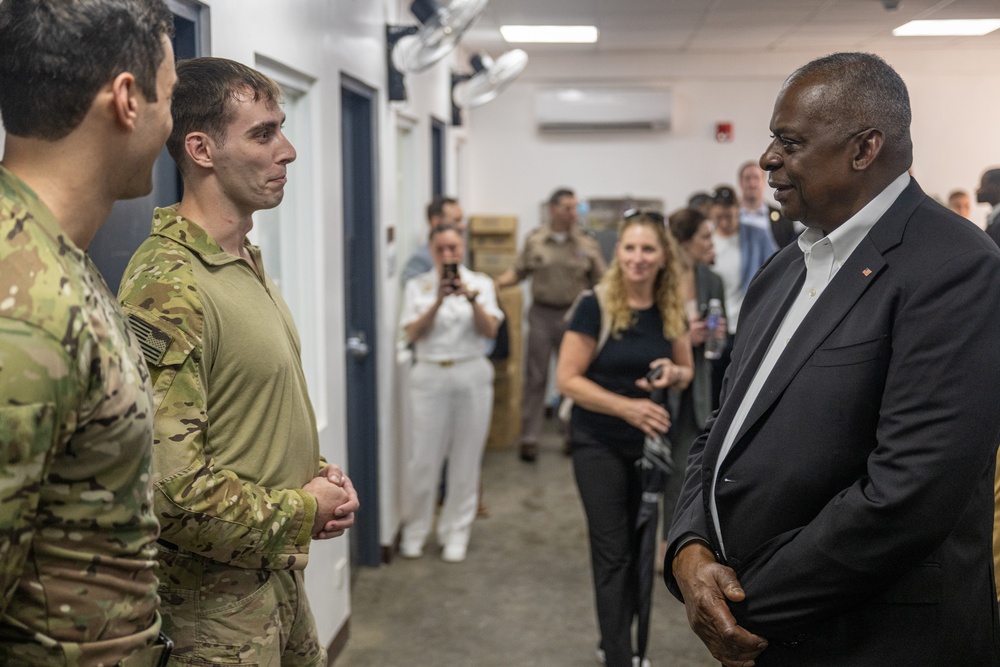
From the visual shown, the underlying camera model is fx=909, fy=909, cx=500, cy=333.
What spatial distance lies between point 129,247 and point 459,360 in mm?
2273

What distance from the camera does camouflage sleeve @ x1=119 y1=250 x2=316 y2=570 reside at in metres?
1.31

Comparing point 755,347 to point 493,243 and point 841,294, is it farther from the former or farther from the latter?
point 493,243

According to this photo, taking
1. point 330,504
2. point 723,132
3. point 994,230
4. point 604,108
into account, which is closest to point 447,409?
point 994,230

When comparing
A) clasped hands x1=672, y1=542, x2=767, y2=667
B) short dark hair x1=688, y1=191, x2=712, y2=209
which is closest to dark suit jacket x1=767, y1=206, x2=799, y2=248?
short dark hair x1=688, y1=191, x2=712, y2=209

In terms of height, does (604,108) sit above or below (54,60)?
above

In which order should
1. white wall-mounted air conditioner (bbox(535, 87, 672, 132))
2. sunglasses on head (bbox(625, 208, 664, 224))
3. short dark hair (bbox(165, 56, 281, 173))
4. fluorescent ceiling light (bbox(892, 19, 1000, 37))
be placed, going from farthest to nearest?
white wall-mounted air conditioner (bbox(535, 87, 672, 132))
fluorescent ceiling light (bbox(892, 19, 1000, 37))
sunglasses on head (bbox(625, 208, 664, 224))
short dark hair (bbox(165, 56, 281, 173))

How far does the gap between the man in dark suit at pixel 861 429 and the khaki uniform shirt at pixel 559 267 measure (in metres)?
4.52

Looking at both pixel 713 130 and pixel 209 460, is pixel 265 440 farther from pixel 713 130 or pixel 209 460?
pixel 713 130

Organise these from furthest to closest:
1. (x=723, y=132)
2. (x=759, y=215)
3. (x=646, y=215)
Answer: (x=723, y=132) → (x=759, y=215) → (x=646, y=215)

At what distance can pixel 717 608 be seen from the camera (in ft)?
4.78

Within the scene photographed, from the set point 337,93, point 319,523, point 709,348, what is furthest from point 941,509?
point 337,93

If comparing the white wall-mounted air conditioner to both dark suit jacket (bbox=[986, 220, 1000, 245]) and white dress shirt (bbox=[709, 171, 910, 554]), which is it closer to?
dark suit jacket (bbox=[986, 220, 1000, 245])

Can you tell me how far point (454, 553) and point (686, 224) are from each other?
72.0 inches

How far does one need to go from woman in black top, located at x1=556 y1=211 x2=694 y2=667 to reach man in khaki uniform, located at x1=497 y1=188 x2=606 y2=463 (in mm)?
3077
